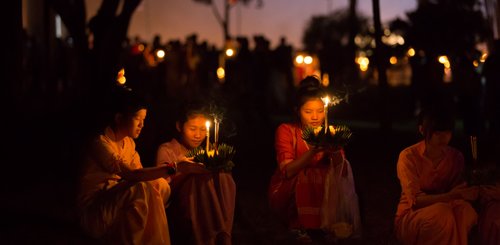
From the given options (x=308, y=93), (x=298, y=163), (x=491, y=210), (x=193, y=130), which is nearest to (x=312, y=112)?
(x=308, y=93)

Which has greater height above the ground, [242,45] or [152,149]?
[242,45]

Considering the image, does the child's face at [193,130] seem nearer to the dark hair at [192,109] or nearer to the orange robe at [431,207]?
the dark hair at [192,109]

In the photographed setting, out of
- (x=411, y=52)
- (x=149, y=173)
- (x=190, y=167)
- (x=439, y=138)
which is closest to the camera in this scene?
(x=149, y=173)

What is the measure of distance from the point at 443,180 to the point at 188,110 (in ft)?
6.45

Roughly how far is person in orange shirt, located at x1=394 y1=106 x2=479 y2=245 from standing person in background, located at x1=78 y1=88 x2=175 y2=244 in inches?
65.8

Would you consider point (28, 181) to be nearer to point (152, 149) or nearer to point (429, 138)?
point (152, 149)

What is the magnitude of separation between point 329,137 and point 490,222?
1.27 meters

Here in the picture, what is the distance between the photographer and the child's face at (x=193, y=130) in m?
5.59

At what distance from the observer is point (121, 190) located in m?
4.93

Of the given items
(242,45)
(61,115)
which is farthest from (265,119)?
(61,115)

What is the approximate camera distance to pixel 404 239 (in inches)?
199

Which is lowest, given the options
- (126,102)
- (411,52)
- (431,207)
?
(431,207)

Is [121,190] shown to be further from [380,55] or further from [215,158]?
[380,55]

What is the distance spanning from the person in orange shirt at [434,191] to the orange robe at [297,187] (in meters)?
0.77
